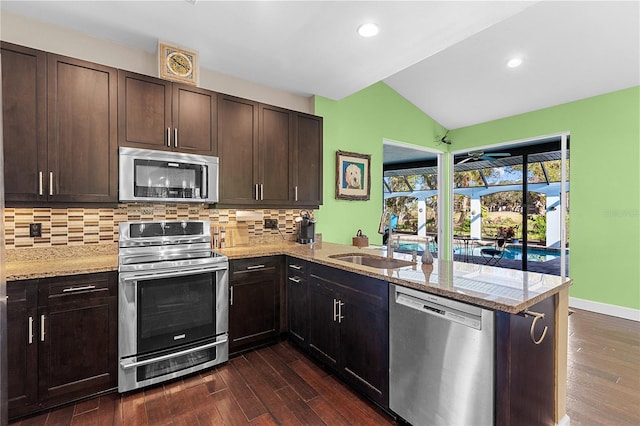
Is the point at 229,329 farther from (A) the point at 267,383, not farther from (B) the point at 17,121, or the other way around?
(B) the point at 17,121

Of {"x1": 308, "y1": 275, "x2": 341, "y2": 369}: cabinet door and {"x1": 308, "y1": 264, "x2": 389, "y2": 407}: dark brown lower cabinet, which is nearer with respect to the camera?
{"x1": 308, "y1": 264, "x2": 389, "y2": 407}: dark brown lower cabinet

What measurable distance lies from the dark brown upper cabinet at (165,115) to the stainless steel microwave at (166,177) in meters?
0.10

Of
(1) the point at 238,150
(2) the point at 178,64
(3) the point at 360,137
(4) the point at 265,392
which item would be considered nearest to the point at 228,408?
(4) the point at 265,392

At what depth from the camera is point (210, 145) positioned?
9.34 ft

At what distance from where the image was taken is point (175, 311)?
2350 millimetres

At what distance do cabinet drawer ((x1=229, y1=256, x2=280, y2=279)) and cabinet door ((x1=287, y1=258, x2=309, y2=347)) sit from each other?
0.15 metres

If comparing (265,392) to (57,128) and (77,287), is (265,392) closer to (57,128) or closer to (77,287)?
(77,287)

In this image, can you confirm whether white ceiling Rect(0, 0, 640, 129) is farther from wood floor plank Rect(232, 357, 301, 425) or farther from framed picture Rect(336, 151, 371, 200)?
wood floor plank Rect(232, 357, 301, 425)

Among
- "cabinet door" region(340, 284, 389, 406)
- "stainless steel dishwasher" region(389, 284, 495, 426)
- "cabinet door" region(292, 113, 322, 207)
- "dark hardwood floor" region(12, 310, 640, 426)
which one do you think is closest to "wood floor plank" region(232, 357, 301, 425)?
"dark hardwood floor" region(12, 310, 640, 426)

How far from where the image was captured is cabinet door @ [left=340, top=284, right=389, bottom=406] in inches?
76.8

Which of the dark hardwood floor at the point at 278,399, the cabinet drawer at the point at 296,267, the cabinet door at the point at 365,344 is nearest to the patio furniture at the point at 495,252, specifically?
the dark hardwood floor at the point at 278,399

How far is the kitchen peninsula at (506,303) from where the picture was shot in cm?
140

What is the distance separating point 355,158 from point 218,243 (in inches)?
82.4

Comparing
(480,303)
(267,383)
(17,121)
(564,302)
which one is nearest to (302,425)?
(267,383)
